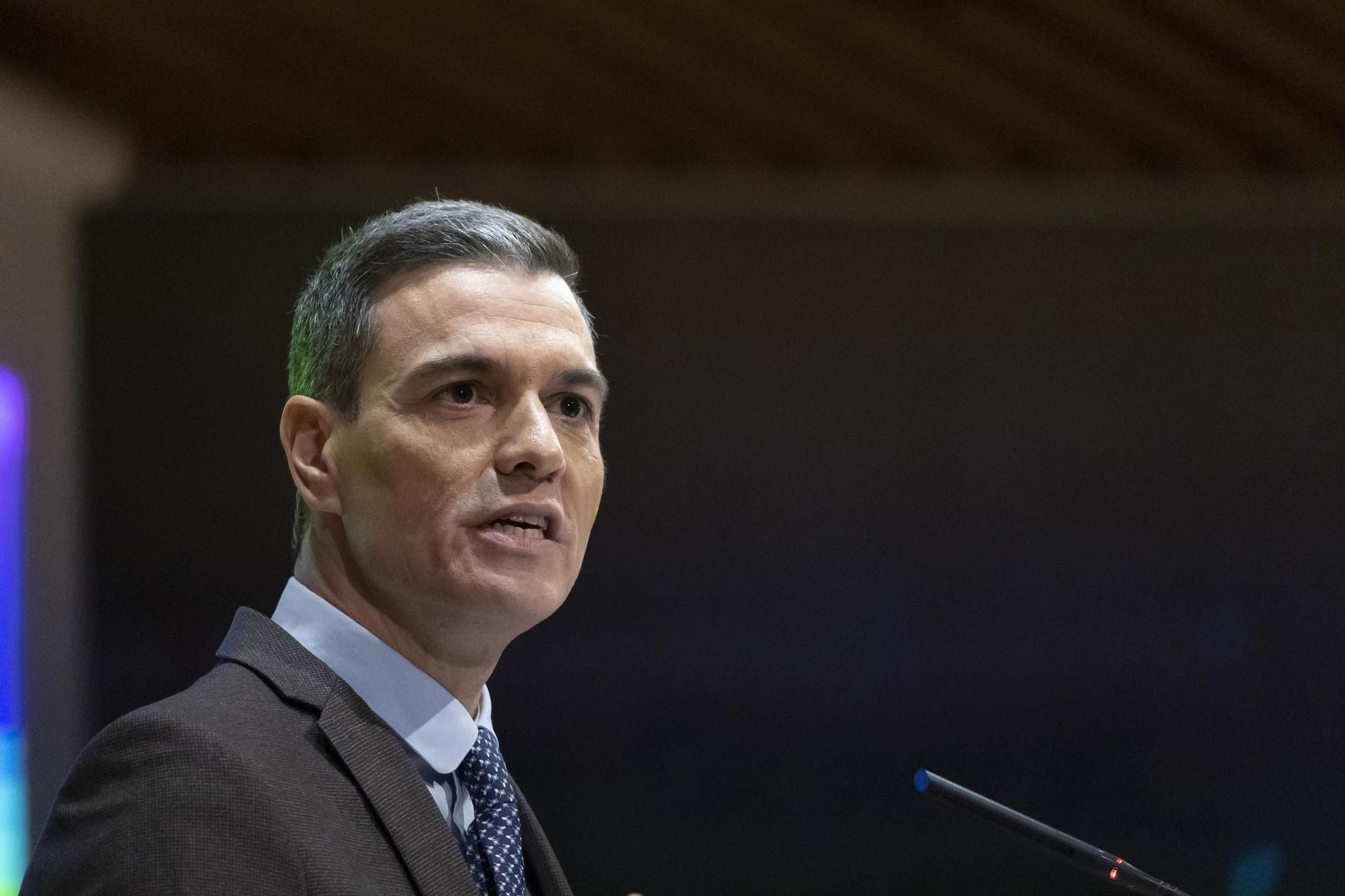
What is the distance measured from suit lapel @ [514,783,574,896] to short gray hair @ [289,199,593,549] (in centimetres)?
41

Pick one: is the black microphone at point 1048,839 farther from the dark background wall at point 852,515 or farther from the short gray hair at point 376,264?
the dark background wall at point 852,515

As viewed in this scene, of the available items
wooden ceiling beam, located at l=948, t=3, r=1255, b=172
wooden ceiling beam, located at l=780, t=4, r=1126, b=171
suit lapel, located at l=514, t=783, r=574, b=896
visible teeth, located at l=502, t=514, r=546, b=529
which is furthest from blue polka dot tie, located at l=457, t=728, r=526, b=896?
wooden ceiling beam, located at l=948, t=3, r=1255, b=172

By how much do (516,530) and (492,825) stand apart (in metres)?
0.29

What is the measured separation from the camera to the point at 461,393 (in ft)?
4.47

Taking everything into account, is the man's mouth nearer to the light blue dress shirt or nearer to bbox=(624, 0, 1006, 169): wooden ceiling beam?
the light blue dress shirt

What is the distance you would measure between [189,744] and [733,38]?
3.21m

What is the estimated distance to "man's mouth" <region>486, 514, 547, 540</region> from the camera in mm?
1337

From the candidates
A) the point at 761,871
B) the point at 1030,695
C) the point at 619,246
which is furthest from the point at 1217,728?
the point at 619,246

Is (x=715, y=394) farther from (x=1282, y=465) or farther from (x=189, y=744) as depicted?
(x=189, y=744)

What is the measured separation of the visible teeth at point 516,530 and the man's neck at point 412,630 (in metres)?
0.10

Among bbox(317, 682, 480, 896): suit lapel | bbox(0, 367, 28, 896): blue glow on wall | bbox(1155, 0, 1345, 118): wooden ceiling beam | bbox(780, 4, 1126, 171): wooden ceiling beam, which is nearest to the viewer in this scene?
bbox(317, 682, 480, 896): suit lapel

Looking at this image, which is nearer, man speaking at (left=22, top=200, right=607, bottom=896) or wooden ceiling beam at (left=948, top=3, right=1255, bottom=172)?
man speaking at (left=22, top=200, right=607, bottom=896)

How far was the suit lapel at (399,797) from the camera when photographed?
1.16 m

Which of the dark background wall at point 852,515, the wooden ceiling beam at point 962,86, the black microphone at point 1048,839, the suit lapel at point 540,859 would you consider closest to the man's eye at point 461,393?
the suit lapel at point 540,859
